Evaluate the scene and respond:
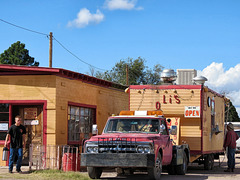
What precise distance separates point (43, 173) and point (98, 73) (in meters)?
43.5

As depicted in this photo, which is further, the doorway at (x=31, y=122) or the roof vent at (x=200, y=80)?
the doorway at (x=31, y=122)

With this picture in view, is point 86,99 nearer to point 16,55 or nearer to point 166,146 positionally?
point 166,146

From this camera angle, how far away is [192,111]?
17375 mm

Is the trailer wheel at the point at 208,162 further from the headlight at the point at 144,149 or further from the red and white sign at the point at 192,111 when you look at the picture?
the headlight at the point at 144,149

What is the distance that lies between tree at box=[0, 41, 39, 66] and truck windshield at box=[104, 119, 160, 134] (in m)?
45.7

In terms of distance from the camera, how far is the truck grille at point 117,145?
12.9m

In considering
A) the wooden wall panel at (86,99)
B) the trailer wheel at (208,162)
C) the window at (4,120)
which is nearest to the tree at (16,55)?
the wooden wall panel at (86,99)

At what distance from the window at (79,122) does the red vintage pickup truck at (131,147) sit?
5.82 m

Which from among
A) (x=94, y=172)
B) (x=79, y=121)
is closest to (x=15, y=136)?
(x=94, y=172)

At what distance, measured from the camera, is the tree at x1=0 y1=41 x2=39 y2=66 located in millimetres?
58719

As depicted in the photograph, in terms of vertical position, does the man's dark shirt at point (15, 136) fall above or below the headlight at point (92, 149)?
above

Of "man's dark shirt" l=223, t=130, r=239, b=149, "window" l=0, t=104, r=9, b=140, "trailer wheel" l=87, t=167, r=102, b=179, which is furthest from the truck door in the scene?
"window" l=0, t=104, r=9, b=140

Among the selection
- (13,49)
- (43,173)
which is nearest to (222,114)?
(43,173)

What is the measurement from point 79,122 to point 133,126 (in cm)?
704
